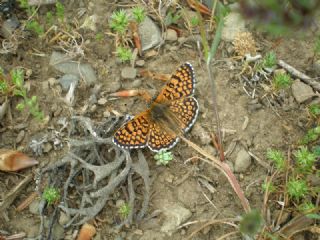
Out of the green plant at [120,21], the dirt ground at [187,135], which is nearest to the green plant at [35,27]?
the dirt ground at [187,135]

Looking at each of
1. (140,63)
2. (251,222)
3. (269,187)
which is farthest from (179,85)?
(251,222)

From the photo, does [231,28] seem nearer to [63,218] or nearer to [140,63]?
[140,63]

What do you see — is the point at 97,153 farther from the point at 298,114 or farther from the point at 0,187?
the point at 298,114

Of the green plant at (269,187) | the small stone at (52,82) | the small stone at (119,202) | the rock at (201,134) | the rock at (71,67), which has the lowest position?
the small stone at (119,202)

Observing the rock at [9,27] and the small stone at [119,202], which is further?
the rock at [9,27]

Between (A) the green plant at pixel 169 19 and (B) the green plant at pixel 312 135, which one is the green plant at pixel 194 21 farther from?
(B) the green plant at pixel 312 135

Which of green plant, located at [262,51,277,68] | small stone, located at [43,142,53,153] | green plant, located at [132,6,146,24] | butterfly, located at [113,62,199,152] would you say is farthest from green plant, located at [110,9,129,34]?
green plant, located at [262,51,277,68]

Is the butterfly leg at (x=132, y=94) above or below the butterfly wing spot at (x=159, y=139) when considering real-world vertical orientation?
above
